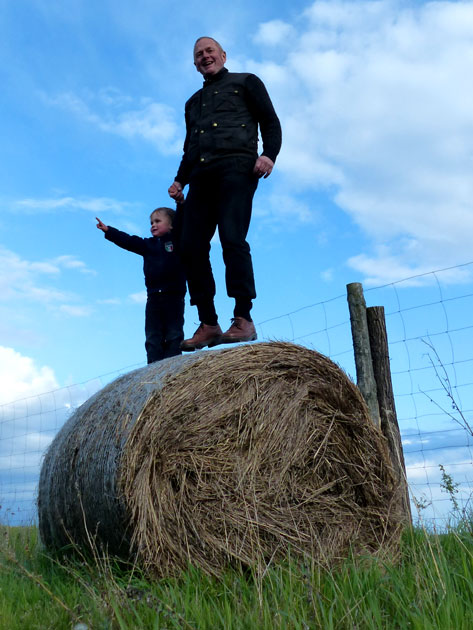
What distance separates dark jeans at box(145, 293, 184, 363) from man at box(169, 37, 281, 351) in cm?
133

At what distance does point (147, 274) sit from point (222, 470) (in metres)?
3.43

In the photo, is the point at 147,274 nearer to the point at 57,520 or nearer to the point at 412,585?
the point at 57,520

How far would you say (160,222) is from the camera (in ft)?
22.5

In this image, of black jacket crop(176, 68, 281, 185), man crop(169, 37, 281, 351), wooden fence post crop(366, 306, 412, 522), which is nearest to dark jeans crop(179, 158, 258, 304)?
man crop(169, 37, 281, 351)

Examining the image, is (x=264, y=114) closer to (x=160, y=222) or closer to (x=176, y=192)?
(x=176, y=192)

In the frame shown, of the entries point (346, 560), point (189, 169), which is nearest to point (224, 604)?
point (346, 560)

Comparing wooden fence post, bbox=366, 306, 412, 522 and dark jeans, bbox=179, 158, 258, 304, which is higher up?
dark jeans, bbox=179, 158, 258, 304

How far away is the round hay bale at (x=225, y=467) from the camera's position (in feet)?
11.8

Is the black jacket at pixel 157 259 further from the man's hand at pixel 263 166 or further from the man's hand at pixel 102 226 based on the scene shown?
the man's hand at pixel 263 166

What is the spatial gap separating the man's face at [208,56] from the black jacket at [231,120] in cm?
6

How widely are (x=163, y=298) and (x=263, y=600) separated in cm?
408

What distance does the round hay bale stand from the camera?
358 centimetres

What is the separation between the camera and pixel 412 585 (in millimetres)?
Answer: 3062

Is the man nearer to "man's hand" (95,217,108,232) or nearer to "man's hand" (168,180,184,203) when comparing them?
"man's hand" (168,180,184,203)
